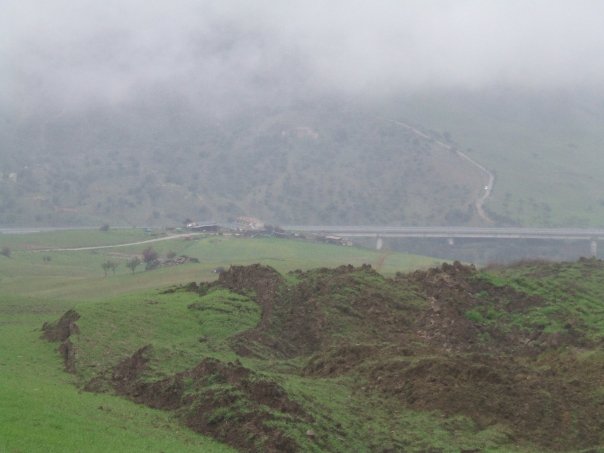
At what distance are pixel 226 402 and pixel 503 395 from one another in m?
7.07

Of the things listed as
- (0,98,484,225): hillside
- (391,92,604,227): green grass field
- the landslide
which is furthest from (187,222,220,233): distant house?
the landslide

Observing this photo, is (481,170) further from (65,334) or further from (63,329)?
(65,334)

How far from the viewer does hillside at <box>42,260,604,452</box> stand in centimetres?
1883

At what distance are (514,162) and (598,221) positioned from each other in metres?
24.8

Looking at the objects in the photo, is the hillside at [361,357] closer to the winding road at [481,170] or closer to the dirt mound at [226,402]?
the dirt mound at [226,402]

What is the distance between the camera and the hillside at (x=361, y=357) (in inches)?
741

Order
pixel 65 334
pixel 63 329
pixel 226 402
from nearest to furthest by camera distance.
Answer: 1. pixel 226 402
2. pixel 65 334
3. pixel 63 329

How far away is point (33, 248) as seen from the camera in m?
93.8

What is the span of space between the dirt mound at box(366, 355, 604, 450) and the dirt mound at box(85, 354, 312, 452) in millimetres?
3904

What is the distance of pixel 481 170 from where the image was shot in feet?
447

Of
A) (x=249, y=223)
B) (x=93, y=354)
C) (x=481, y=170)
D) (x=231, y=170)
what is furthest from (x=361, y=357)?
(x=231, y=170)

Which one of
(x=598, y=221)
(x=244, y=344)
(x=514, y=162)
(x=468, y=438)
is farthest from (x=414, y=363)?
(x=514, y=162)

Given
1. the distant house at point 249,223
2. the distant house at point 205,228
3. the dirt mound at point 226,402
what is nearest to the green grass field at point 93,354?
the dirt mound at point 226,402

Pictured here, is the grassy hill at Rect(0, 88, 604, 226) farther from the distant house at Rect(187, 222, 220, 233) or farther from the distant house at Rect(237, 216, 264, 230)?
the distant house at Rect(187, 222, 220, 233)
